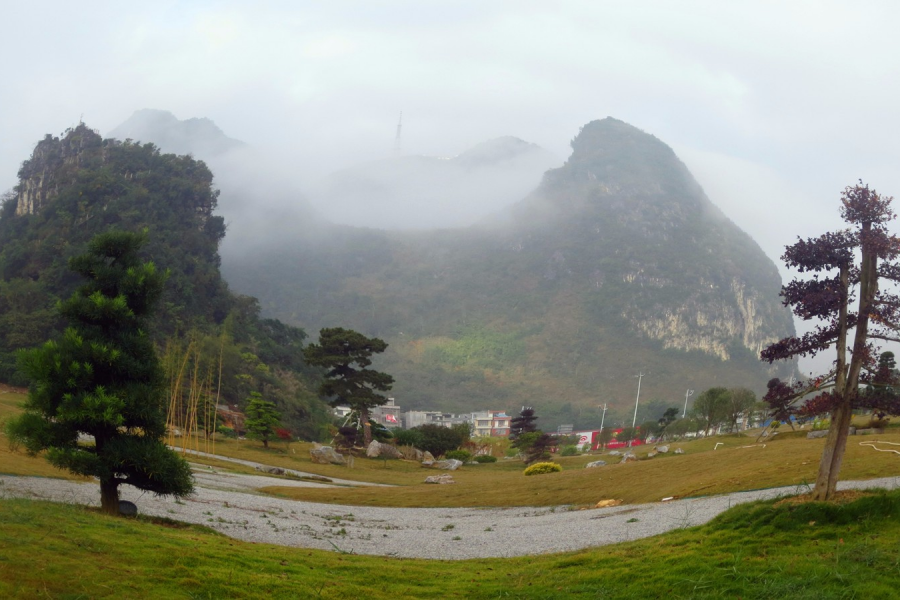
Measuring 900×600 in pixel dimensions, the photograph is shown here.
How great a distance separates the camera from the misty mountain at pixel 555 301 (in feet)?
420

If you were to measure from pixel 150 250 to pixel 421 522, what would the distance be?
6640 cm

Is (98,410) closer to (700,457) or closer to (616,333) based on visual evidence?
(700,457)

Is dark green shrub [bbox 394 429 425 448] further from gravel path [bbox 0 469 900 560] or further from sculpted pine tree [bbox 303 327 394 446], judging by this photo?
gravel path [bbox 0 469 900 560]

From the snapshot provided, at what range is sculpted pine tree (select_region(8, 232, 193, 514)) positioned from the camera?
12.7 m

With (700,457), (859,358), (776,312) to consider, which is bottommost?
(700,457)

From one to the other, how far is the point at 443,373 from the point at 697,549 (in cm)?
12039

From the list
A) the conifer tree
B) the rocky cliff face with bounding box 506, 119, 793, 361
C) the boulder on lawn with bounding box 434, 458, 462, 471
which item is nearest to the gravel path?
the boulder on lawn with bounding box 434, 458, 462, 471

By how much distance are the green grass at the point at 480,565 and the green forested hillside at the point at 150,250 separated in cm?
5213

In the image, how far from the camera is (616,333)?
145 meters

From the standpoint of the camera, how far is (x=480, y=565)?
41.3ft

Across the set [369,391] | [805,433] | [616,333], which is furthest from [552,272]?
[805,433]

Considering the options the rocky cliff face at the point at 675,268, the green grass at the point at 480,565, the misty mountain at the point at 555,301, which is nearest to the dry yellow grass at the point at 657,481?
the green grass at the point at 480,565

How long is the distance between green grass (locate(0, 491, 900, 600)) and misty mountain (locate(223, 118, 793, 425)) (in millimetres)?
102130

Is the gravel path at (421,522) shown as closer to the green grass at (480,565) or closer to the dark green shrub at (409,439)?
the green grass at (480,565)
